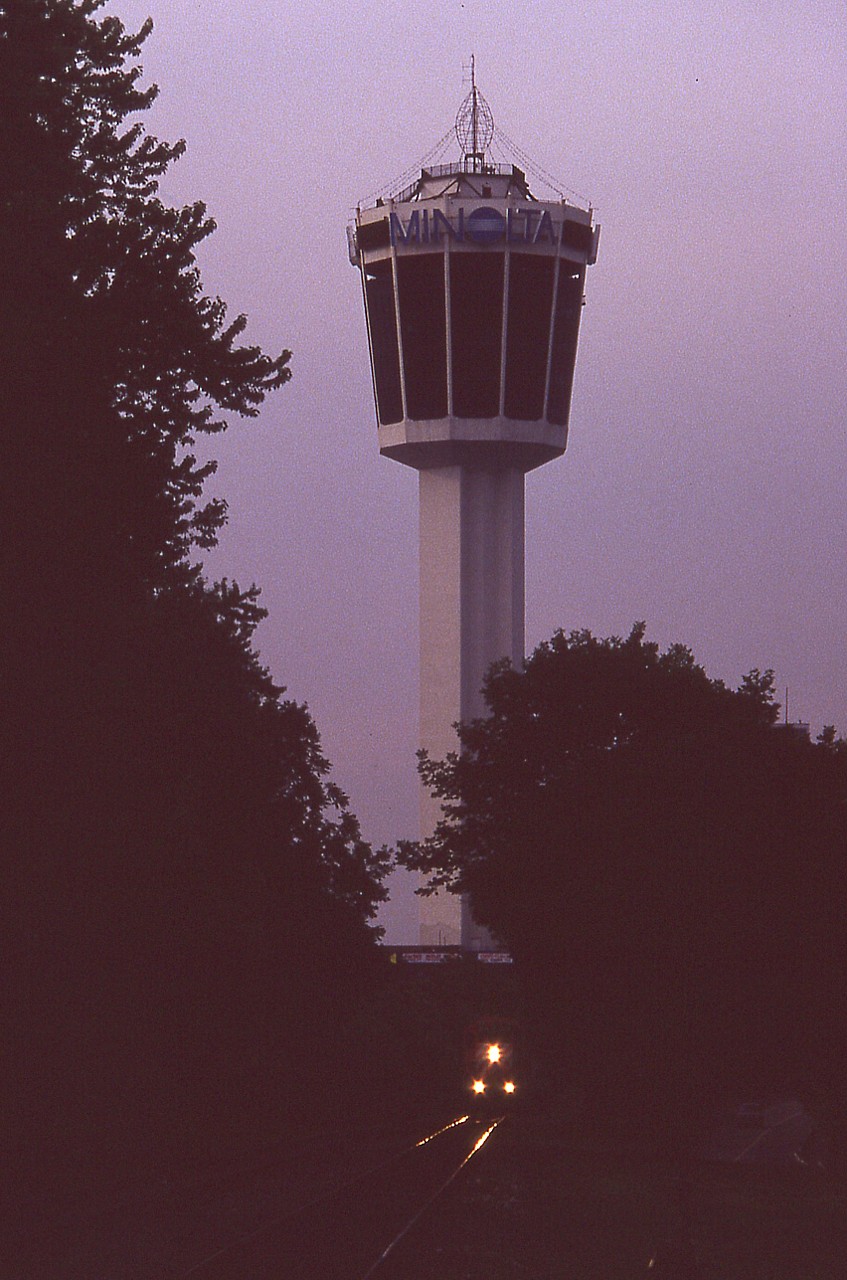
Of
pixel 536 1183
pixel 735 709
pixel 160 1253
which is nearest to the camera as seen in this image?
pixel 160 1253

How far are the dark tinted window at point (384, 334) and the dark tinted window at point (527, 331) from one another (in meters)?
6.80

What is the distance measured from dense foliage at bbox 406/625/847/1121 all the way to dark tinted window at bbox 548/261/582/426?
68.7 m

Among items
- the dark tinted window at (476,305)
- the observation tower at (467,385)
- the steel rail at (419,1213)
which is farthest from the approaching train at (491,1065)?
the dark tinted window at (476,305)

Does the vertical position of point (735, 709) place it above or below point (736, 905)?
above

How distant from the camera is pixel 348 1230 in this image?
2980 cm

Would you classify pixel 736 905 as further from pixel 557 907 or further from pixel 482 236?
pixel 482 236

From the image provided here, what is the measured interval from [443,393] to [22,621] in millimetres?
99074

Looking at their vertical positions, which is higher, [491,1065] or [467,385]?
[467,385]

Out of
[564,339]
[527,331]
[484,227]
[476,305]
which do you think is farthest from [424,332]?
[564,339]

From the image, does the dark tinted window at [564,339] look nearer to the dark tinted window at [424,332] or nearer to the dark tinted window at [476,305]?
the dark tinted window at [476,305]

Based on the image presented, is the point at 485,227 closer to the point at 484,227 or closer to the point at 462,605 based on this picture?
the point at 484,227

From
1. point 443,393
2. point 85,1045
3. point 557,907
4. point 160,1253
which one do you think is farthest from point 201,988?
point 443,393

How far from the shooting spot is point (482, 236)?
122125 mm

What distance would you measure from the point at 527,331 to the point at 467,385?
15.6 feet
